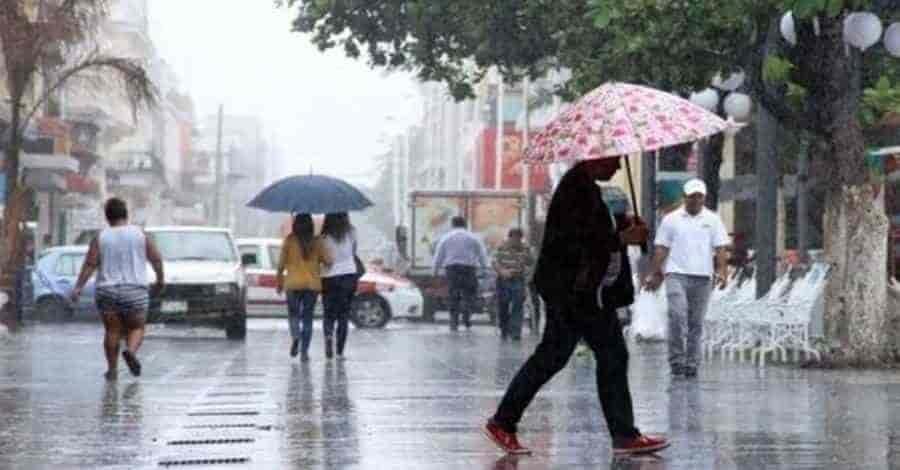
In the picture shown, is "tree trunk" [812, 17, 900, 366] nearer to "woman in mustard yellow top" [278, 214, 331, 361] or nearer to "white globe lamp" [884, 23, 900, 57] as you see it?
"white globe lamp" [884, 23, 900, 57]

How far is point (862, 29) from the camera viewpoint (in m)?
19.5

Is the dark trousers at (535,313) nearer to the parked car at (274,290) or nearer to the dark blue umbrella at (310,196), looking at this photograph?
the parked car at (274,290)

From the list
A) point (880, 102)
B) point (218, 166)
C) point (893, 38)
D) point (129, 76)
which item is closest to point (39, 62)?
point (129, 76)

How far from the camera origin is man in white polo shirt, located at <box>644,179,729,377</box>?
18.2m

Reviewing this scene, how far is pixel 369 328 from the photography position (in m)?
38.3

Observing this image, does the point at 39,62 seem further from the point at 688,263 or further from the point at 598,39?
the point at 688,263

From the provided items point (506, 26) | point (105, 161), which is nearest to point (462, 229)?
point (506, 26)

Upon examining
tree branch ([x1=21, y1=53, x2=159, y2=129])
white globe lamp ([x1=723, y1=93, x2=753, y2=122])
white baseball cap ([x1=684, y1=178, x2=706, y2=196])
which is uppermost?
tree branch ([x1=21, y1=53, x2=159, y2=129])

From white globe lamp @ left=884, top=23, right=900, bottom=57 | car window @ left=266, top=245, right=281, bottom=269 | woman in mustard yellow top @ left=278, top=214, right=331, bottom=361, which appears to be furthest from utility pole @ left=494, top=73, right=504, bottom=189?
white globe lamp @ left=884, top=23, right=900, bottom=57

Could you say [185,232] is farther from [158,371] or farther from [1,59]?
[158,371]

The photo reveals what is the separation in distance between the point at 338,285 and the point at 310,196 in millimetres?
2106

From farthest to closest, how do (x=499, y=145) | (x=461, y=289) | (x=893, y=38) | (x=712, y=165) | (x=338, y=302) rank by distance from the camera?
(x=499, y=145) < (x=461, y=289) < (x=712, y=165) < (x=338, y=302) < (x=893, y=38)

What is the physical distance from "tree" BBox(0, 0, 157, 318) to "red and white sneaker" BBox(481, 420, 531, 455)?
24.3 meters

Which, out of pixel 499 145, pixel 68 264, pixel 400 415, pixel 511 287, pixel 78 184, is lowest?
pixel 400 415
